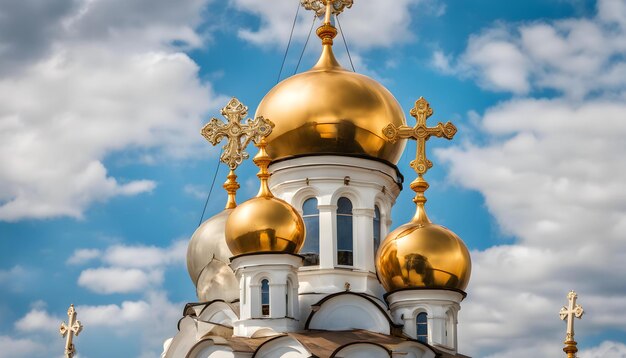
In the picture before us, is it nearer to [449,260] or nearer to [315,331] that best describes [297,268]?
[315,331]

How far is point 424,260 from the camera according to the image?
24125 millimetres

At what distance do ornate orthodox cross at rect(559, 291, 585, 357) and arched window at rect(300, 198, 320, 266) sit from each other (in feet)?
14.9

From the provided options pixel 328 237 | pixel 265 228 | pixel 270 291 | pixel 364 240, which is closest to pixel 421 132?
pixel 364 240

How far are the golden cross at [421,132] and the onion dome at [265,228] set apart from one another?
2.77 m

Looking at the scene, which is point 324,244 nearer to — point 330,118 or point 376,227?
point 376,227

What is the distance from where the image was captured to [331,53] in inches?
1075

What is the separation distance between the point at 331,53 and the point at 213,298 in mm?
5257

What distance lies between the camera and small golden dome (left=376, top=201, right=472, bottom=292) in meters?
24.2

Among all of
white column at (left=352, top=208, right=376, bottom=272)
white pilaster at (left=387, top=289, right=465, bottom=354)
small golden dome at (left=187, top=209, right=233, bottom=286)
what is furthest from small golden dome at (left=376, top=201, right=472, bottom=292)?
small golden dome at (left=187, top=209, right=233, bottom=286)

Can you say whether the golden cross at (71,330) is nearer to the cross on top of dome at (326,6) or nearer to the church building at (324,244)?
the church building at (324,244)

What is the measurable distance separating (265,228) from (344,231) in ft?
7.74

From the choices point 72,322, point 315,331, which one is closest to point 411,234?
point 315,331

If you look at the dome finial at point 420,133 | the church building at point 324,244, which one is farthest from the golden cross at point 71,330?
the dome finial at point 420,133

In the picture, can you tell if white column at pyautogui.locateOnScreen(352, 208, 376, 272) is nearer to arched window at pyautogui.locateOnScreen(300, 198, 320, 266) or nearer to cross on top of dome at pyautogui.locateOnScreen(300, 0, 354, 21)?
arched window at pyautogui.locateOnScreen(300, 198, 320, 266)
